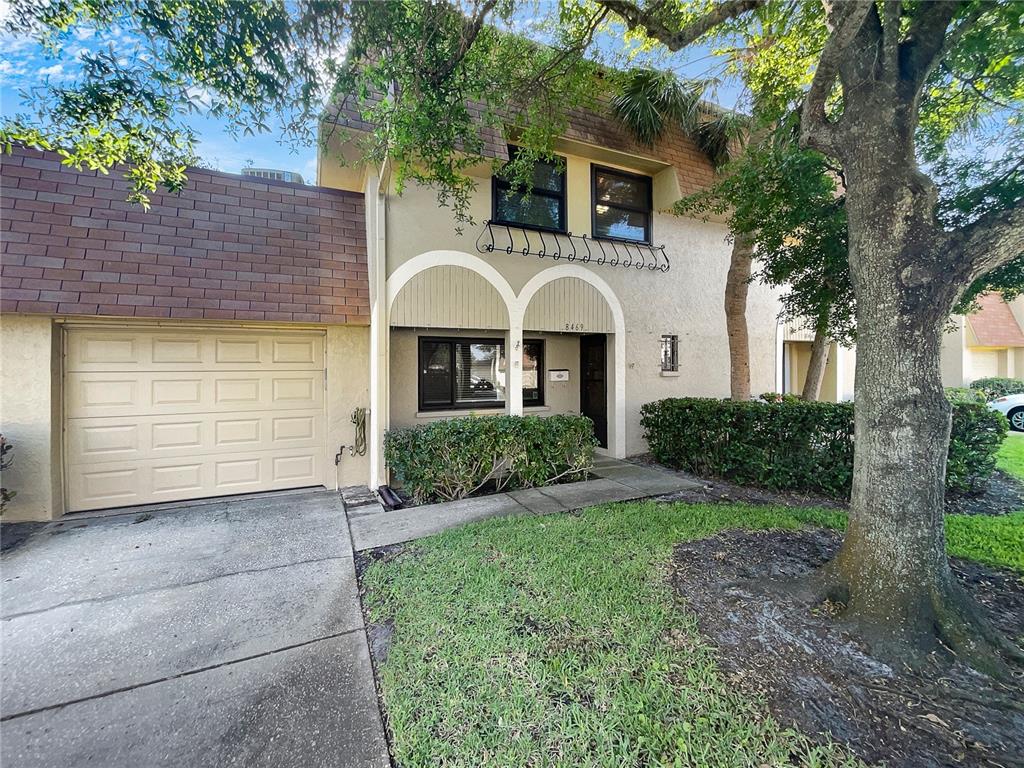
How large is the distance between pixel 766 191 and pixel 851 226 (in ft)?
9.94

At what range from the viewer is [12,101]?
321cm

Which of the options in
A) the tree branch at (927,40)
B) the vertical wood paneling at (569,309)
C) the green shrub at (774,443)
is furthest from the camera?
the vertical wood paneling at (569,309)

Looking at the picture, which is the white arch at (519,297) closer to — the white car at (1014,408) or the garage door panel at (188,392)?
the garage door panel at (188,392)

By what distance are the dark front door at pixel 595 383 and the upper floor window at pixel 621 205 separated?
85.0 inches

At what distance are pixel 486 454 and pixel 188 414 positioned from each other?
4.24 metres

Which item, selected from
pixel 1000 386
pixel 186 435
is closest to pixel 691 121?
pixel 186 435

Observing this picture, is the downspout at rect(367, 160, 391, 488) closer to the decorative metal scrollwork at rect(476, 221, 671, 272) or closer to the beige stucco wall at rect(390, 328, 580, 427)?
the beige stucco wall at rect(390, 328, 580, 427)

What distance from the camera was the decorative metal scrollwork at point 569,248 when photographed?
7.04m

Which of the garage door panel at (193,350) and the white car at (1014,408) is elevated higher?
the garage door panel at (193,350)

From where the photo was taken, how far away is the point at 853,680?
2.36 m

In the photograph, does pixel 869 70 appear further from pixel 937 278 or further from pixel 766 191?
pixel 766 191

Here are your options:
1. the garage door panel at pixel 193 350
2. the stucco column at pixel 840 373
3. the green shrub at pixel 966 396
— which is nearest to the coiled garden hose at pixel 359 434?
the garage door panel at pixel 193 350

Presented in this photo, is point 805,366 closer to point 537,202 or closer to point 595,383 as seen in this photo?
point 595,383

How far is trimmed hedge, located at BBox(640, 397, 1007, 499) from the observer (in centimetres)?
573
